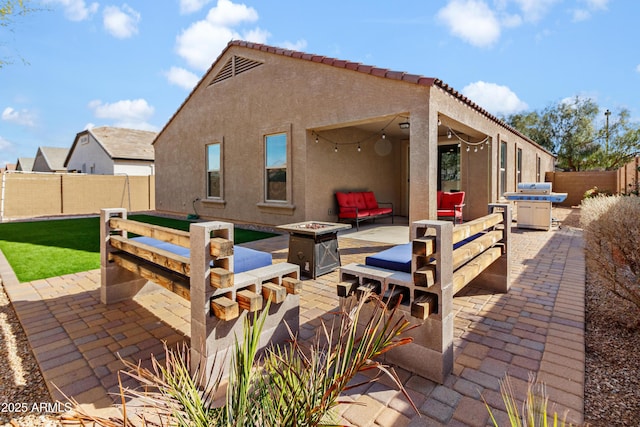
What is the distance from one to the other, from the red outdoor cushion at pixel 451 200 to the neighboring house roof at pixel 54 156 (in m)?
32.6

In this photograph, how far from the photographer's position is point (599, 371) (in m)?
2.43

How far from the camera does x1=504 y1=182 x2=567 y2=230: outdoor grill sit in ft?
28.0

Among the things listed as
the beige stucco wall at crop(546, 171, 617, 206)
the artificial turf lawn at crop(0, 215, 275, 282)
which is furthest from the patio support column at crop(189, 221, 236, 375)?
the beige stucco wall at crop(546, 171, 617, 206)

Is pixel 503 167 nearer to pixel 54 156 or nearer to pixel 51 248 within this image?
pixel 51 248

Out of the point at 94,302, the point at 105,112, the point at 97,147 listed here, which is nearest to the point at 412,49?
the point at 94,302

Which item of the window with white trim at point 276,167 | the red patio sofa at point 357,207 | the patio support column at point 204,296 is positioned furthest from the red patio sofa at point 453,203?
the patio support column at point 204,296

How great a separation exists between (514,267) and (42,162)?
40047 millimetres

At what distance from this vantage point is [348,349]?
97 cm

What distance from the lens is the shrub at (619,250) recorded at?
2.98 meters

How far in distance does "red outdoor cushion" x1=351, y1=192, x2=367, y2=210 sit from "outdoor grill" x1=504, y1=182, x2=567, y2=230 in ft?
13.0

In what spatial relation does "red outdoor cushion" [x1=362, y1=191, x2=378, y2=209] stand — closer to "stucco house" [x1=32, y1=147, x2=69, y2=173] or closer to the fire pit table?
the fire pit table

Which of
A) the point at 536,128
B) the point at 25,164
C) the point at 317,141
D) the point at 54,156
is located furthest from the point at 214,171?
the point at 25,164

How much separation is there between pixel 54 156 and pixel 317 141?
33.6 meters

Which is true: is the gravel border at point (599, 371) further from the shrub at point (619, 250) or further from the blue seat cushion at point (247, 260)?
the blue seat cushion at point (247, 260)
